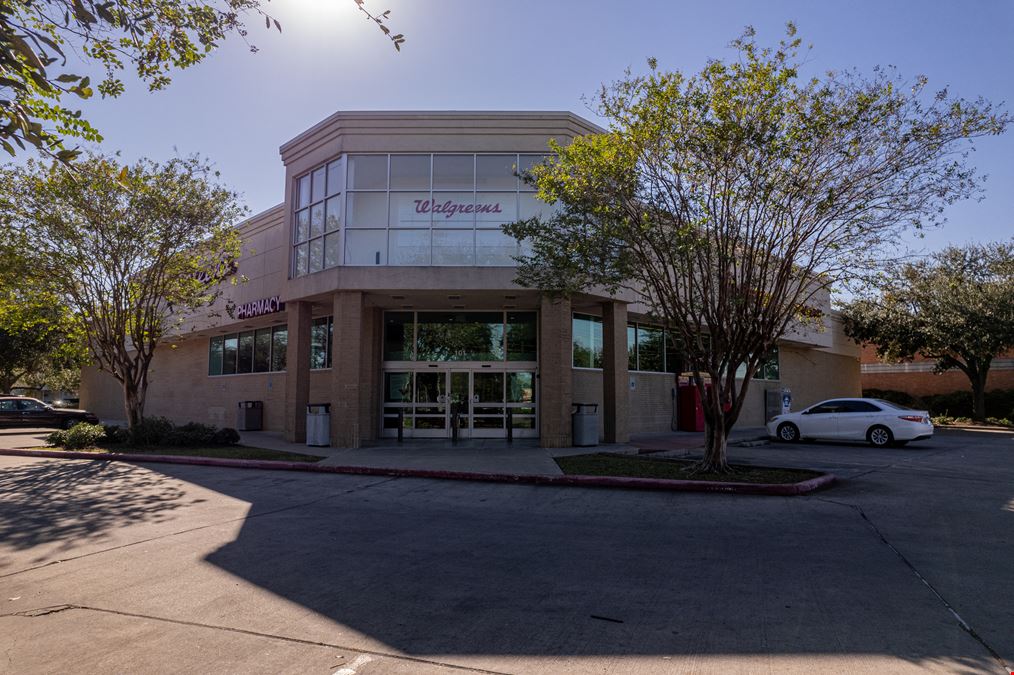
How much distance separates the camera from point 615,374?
741 inches

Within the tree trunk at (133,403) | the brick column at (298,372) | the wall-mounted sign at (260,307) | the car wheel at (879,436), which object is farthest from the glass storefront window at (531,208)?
the tree trunk at (133,403)

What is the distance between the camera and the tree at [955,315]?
93.8ft

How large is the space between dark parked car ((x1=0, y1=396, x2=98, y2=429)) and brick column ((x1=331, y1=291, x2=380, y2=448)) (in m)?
14.4

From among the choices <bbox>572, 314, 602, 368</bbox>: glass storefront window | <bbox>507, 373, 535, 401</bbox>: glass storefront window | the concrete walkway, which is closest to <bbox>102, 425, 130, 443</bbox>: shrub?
the concrete walkway

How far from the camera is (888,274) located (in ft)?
42.1

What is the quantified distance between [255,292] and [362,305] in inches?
324

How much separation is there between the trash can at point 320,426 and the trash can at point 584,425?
6609mm

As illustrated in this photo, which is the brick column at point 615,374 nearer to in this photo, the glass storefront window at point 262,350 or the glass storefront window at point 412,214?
the glass storefront window at point 412,214

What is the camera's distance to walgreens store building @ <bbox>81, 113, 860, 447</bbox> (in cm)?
1767

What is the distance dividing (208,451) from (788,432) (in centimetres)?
1745

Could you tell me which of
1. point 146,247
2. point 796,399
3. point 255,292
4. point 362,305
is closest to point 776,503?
point 362,305

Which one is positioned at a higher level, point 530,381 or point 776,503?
point 530,381

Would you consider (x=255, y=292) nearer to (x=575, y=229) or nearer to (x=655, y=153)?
(x=575, y=229)

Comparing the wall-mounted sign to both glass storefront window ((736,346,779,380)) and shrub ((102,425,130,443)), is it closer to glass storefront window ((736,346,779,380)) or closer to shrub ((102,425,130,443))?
shrub ((102,425,130,443))
